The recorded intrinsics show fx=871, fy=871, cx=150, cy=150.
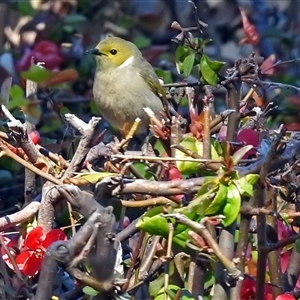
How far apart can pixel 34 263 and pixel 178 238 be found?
0.35 metres

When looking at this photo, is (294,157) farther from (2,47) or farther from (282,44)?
(282,44)

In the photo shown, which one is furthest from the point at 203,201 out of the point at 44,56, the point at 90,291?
the point at 44,56

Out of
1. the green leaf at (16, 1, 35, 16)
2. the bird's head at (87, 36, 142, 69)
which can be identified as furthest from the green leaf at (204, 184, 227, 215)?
the green leaf at (16, 1, 35, 16)

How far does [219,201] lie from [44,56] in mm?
2150

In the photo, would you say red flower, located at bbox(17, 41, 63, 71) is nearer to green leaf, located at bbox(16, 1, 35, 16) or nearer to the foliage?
green leaf, located at bbox(16, 1, 35, 16)

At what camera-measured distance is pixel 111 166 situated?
1.65 m

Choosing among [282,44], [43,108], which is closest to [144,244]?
[43,108]

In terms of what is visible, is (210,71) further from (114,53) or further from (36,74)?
(114,53)

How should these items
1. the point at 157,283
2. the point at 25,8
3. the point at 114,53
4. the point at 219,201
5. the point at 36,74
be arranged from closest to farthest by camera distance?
the point at 219,201, the point at 157,283, the point at 36,74, the point at 114,53, the point at 25,8

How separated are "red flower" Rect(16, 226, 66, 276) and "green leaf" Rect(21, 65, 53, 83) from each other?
0.88 metres

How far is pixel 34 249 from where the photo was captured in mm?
1733

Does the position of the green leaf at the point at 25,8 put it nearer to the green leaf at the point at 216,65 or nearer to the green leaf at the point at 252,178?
the green leaf at the point at 216,65

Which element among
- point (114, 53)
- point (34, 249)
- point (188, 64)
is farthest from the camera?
point (114, 53)

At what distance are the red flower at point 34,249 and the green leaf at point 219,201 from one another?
16.4 inches
